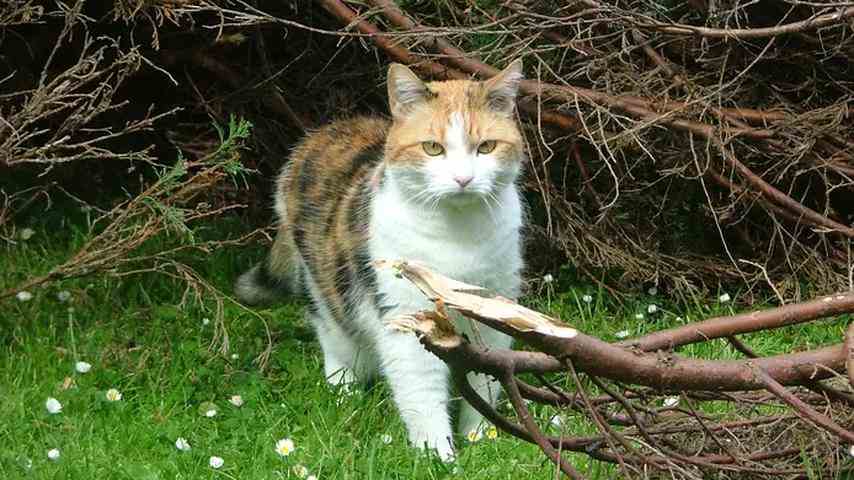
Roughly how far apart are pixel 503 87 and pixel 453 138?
11.7 inches

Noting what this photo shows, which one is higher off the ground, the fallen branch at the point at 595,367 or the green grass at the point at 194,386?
the fallen branch at the point at 595,367

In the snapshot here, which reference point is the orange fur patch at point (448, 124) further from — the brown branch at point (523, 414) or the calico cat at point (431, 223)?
the brown branch at point (523, 414)

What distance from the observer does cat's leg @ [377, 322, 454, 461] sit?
3643 mm

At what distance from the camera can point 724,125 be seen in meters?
4.23

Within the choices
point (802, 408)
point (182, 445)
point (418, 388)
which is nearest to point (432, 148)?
point (418, 388)

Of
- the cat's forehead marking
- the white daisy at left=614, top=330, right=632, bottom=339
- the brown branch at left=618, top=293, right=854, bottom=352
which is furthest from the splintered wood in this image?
the white daisy at left=614, top=330, right=632, bottom=339

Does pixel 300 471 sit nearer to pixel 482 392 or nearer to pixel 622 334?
pixel 482 392

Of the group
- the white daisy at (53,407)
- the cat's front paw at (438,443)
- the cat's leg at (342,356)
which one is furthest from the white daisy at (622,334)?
the white daisy at (53,407)

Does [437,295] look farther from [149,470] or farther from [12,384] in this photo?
[12,384]

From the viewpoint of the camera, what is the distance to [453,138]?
3.58m

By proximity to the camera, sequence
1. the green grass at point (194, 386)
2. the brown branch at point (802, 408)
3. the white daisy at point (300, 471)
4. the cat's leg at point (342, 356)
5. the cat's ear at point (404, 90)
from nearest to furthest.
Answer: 1. the brown branch at point (802, 408)
2. the white daisy at point (300, 471)
3. the green grass at point (194, 386)
4. the cat's ear at point (404, 90)
5. the cat's leg at point (342, 356)

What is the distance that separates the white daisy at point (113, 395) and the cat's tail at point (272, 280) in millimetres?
931

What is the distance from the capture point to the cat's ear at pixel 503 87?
147 inches

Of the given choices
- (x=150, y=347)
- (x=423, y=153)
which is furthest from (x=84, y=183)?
(x=423, y=153)
